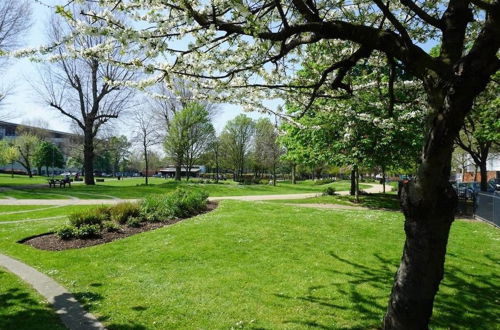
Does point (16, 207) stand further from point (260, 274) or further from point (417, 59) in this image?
point (417, 59)

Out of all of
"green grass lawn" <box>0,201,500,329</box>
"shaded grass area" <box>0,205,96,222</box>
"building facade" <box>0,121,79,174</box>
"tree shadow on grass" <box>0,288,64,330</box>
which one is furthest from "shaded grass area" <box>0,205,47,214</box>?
"building facade" <box>0,121,79,174</box>

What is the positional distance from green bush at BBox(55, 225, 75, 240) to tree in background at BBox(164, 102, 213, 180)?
3212cm

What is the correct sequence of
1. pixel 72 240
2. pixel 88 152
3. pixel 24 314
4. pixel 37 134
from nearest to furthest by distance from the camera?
pixel 24 314, pixel 72 240, pixel 88 152, pixel 37 134

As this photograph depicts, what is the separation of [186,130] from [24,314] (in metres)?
38.4

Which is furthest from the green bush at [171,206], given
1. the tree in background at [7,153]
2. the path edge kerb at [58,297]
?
the tree in background at [7,153]

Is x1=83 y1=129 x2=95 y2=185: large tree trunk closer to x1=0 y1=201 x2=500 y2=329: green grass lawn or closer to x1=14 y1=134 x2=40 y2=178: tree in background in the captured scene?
x1=0 y1=201 x2=500 y2=329: green grass lawn

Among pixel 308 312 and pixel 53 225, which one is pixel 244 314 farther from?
pixel 53 225

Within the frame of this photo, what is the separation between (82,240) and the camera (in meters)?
11.0

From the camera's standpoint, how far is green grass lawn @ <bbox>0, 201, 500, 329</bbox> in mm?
5758

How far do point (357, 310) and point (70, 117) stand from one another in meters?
37.2

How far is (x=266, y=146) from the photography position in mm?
49469

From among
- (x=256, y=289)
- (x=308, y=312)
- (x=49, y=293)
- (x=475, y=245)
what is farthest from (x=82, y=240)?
(x=475, y=245)

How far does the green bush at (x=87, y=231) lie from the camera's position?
11.2 meters

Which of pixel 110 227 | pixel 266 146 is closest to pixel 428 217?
pixel 110 227
